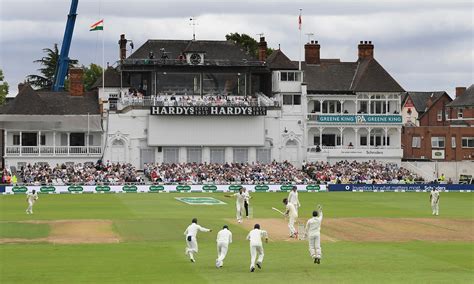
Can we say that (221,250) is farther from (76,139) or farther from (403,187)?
(76,139)

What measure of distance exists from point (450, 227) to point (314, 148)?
41.3 metres

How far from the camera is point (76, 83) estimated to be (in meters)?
86.1

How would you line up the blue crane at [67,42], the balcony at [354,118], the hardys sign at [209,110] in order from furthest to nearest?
the blue crane at [67,42] → the balcony at [354,118] → the hardys sign at [209,110]

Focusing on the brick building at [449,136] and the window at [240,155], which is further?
the brick building at [449,136]

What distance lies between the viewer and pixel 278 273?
1067 inches

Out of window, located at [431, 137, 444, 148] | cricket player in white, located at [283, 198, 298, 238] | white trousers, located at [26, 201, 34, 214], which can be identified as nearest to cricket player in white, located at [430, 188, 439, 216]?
cricket player in white, located at [283, 198, 298, 238]

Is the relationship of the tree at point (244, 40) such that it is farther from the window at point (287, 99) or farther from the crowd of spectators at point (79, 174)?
the crowd of spectators at point (79, 174)

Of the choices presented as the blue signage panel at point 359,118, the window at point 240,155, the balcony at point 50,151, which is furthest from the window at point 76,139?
the blue signage panel at point 359,118

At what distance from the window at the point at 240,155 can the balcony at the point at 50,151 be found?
1139 cm

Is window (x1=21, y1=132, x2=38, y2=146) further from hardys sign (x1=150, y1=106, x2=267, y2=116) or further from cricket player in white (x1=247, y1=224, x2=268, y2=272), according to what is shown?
cricket player in white (x1=247, y1=224, x2=268, y2=272)

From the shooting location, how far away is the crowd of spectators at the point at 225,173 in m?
73.6

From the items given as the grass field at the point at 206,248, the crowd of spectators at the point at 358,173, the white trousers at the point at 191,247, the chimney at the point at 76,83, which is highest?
the chimney at the point at 76,83

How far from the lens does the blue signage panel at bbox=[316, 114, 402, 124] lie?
85562 mm

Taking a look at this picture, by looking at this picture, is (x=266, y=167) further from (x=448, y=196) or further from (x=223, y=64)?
(x=448, y=196)
